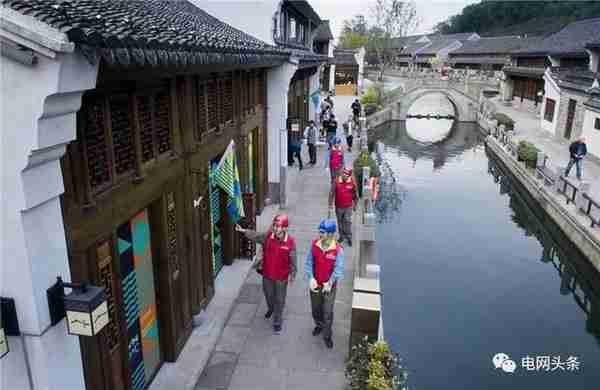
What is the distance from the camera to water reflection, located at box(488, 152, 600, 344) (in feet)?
43.1

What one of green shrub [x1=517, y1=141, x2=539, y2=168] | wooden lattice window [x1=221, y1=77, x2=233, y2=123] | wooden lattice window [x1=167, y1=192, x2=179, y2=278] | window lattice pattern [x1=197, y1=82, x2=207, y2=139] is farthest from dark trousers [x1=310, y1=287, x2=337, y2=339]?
green shrub [x1=517, y1=141, x2=539, y2=168]

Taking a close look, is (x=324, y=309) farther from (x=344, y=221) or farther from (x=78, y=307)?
(x=78, y=307)

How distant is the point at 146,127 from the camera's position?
5.68m

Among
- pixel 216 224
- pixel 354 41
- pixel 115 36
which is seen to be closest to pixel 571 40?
pixel 216 224

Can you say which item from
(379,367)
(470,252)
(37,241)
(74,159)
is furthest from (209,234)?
(470,252)

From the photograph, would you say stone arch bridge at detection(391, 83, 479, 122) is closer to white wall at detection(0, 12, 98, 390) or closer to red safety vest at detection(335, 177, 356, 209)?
red safety vest at detection(335, 177, 356, 209)

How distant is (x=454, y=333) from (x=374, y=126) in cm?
3051

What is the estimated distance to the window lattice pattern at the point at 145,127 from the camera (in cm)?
552

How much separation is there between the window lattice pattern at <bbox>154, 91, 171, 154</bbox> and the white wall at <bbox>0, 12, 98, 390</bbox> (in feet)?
8.36

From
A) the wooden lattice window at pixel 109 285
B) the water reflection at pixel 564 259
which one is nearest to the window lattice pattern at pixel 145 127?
the wooden lattice window at pixel 109 285

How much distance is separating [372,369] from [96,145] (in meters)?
4.10

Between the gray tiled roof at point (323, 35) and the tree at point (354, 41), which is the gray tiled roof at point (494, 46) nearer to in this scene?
the tree at point (354, 41)

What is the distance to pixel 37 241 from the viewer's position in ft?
11.1

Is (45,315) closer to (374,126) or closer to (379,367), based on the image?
(379,367)
